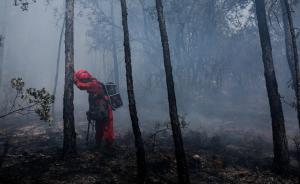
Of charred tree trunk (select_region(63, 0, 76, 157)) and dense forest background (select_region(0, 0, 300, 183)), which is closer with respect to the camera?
charred tree trunk (select_region(63, 0, 76, 157))

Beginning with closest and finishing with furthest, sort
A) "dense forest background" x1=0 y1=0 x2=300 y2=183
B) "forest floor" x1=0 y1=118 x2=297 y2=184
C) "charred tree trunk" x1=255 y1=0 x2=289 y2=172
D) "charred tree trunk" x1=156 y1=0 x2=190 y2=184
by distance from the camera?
"charred tree trunk" x1=156 y1=0 x2=190 y2=184, "forest floor" x1=0 y1=118 x2=297 y2=184, "charred tree trunk" x1=255 y1=0 x2=289 y2=172, "dense forest background" x1=0 y1=0 x2=300 y2=183

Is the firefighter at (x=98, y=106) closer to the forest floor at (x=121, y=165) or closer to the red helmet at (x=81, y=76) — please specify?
the red helmet at (x=81, y=76)

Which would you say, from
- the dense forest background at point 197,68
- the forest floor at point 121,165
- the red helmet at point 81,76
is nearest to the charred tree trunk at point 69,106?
the forest floor at point 121,165

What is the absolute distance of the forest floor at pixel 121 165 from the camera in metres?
7.22

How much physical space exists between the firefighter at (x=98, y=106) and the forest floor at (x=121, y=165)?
0.52m

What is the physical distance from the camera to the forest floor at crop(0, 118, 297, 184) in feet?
23.7

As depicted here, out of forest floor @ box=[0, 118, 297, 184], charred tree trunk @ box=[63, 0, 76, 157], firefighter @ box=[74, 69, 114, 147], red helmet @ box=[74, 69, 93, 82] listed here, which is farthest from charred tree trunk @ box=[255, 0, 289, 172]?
charred tree trunk @ box=[63, 0, 76, 157]

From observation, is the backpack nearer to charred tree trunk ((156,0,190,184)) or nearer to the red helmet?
the red helmet

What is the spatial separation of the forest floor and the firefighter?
52 cm

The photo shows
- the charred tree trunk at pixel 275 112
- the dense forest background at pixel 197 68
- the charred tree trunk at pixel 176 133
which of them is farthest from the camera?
the dense forest background at pixel 197 68

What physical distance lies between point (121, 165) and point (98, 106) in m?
2.18

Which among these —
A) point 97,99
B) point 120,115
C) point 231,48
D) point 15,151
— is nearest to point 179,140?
point 97,99

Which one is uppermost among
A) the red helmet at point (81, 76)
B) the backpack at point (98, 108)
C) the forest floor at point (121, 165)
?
the red helmet at point (81, 76)

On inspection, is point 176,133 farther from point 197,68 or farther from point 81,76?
point 197,68
